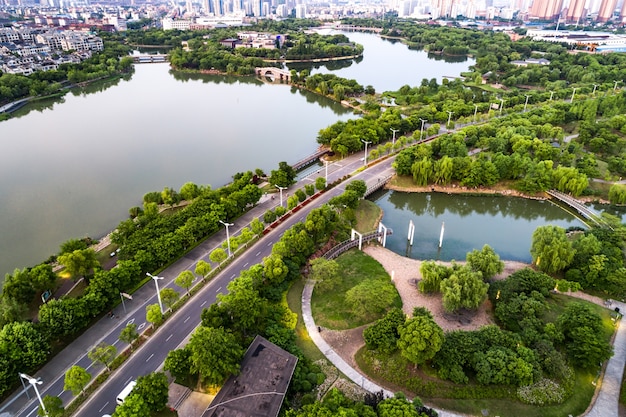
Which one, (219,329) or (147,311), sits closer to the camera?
(219,329)

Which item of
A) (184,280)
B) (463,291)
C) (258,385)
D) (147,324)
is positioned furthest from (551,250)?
(147,324)

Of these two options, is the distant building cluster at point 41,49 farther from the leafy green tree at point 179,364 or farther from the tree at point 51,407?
the leafy green tree at point 179,364

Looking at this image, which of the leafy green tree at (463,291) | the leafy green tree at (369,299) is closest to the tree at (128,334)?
the leafy green tree at (369,299)

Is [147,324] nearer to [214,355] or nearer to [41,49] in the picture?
[214,355]

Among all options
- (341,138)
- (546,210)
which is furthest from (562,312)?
(341,138)

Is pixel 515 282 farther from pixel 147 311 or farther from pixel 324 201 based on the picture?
pixel 147 311

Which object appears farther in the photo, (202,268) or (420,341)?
(202,268)
